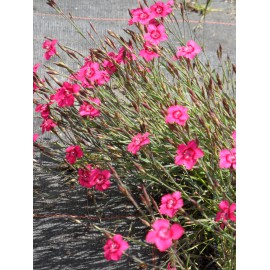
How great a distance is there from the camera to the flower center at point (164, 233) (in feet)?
4.10

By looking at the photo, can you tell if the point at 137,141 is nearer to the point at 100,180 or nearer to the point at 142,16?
the point at 100,180

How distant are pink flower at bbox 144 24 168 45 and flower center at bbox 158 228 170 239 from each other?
83cm

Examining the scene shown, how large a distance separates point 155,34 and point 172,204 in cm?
74

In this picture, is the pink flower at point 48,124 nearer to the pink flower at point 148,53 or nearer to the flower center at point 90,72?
the flower center at point 90,72

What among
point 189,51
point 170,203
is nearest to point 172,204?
point 170,203

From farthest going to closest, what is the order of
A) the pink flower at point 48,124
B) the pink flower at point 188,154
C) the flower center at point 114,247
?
the pink flower at point 48,124
the pink flower at point 188,154
the flower center at point 114,247

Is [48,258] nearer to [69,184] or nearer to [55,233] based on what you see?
[55,233]

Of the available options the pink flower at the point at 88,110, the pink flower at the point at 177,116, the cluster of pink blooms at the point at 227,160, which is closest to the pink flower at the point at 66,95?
the pink flower at the point at 88,110

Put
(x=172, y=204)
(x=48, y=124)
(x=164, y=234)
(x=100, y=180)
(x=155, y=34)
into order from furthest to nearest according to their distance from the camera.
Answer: (x=48, y=124)
(x=155, y=34)
(x=100, y=180)
(x=172, y=204)
(x=164, y=234)

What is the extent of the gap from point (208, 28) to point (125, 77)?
1.83 meters

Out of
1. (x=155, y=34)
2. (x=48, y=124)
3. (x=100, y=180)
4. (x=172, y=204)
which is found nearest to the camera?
(x=172, y=204)

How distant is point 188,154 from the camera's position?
4.91ft

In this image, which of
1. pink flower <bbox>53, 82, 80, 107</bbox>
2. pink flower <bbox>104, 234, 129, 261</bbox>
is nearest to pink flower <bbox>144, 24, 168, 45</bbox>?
pink flower <bbox>53, 82, 80, 107</bbox>

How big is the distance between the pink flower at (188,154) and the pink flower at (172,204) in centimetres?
11
